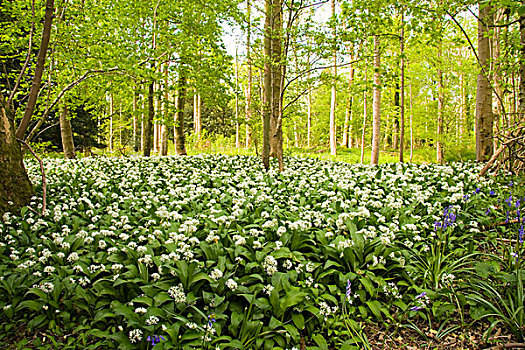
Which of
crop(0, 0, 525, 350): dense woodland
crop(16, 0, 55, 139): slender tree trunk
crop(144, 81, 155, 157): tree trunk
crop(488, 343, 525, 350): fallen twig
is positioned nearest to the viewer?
crop(488, 343, 525, 350): fallen twig

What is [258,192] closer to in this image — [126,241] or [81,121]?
[126,241]

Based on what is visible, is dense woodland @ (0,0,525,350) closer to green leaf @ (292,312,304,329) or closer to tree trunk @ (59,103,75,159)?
green leaf @ (292,312,304,329)

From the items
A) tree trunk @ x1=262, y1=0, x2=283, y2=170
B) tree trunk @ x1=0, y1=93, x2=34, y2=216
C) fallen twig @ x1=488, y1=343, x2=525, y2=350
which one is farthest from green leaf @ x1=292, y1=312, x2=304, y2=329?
tree trunk @ x1=262, y1=0, x2=283, y2=170

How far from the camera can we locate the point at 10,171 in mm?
4430

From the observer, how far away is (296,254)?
119 inches

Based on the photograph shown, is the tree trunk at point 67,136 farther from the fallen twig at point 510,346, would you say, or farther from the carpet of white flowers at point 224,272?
the fallen twig at point 510,346

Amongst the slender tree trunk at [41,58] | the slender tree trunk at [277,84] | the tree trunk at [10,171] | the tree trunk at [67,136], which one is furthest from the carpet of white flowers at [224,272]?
the tree trunk at [67,136]

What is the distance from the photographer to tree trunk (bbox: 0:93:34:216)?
14.1 feet

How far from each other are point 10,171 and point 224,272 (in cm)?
396

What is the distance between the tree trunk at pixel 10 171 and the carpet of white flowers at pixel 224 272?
0.29 meters

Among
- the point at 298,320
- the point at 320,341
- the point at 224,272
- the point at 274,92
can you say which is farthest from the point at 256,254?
the point at 274,92

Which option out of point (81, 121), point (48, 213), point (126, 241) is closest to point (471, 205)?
point (126, 241)

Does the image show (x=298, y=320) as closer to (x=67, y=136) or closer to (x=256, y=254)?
(x=256, y=254)

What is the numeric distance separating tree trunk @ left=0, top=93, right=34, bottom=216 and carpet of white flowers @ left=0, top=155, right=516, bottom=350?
0.29m
